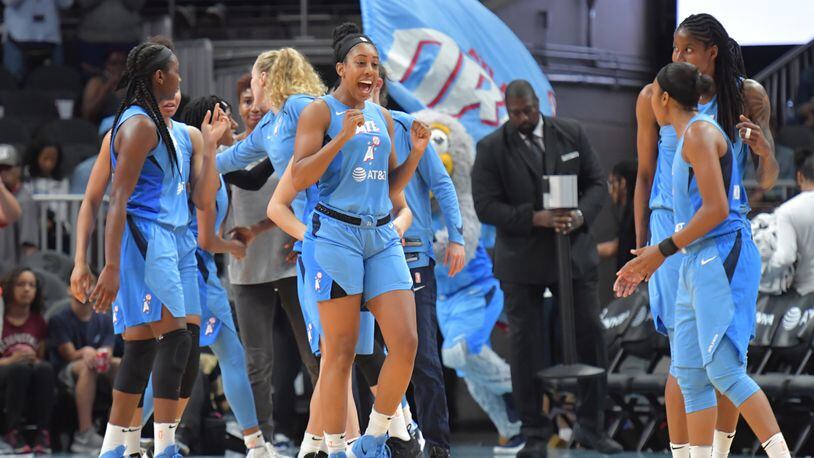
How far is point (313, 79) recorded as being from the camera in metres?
6.15

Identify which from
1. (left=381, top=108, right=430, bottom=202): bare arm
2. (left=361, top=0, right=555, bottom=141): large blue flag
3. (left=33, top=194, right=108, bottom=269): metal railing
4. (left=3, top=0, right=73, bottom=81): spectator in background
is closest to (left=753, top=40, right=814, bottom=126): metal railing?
(left=361, top=0, right=555, bottom=141): large blue flag

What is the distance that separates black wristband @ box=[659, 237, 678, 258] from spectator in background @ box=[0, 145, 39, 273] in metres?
6.07

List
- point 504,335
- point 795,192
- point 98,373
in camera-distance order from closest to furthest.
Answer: point 98,373, point 504,335, point 795,192

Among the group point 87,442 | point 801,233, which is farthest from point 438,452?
point 87,442

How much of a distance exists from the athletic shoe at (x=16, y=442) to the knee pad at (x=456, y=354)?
2.61m

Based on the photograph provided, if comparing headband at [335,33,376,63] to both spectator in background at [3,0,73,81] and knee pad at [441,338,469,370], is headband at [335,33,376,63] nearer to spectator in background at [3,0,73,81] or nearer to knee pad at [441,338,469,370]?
knee pad at [441,338,469,370]

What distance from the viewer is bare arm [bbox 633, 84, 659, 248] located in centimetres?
525

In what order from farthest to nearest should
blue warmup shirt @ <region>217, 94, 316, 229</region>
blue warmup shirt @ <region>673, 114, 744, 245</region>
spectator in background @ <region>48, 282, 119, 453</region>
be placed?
spectator in background @ <region>48, 282, 119, 453</region>
blue warmup shirt @ <region>217, 94, 316, 229</region>
blue warmup shirt @ <region>673, 114, 744, 245</region>

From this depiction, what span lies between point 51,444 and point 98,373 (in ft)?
1.87

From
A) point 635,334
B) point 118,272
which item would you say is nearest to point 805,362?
point 635,334

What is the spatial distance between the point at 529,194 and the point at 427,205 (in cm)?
102

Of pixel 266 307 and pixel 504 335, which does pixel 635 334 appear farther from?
pixel 266 307

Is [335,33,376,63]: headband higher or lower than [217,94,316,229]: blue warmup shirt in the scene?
higher

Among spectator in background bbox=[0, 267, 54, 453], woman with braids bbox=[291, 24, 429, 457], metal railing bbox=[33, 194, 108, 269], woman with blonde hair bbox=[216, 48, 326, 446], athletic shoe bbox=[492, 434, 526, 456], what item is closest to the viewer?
woman with braids bbox=[291, 24, 429, 457]
